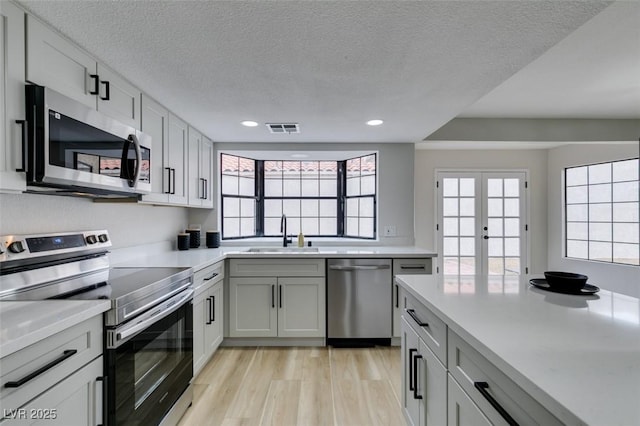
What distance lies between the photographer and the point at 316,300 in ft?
10.1

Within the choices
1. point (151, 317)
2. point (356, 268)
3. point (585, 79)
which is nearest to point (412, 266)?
point (356, 268)

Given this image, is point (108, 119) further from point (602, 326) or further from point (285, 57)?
point (602, 326)

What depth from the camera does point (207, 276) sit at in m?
2.54

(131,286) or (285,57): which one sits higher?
(285,57)

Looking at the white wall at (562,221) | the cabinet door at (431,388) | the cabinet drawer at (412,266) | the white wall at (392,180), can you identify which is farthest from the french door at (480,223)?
the cabinet door at (431,388)

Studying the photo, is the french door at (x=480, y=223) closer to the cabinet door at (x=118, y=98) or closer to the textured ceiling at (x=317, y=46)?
the textured ceiling at (x=317, y=46)

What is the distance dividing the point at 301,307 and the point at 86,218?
6.35 feet

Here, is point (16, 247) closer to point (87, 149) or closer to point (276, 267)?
point (87, 149)

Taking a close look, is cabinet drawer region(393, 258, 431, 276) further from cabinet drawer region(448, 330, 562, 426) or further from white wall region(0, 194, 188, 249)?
white wall region(0, 194, 188, 249)

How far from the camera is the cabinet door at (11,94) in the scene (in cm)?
120

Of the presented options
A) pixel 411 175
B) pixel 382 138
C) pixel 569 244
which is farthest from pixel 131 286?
pixel 569 244

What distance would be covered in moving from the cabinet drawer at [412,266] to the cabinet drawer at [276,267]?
75 centimetres

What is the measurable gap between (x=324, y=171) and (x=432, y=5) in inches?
120

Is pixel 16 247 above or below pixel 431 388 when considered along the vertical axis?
above
